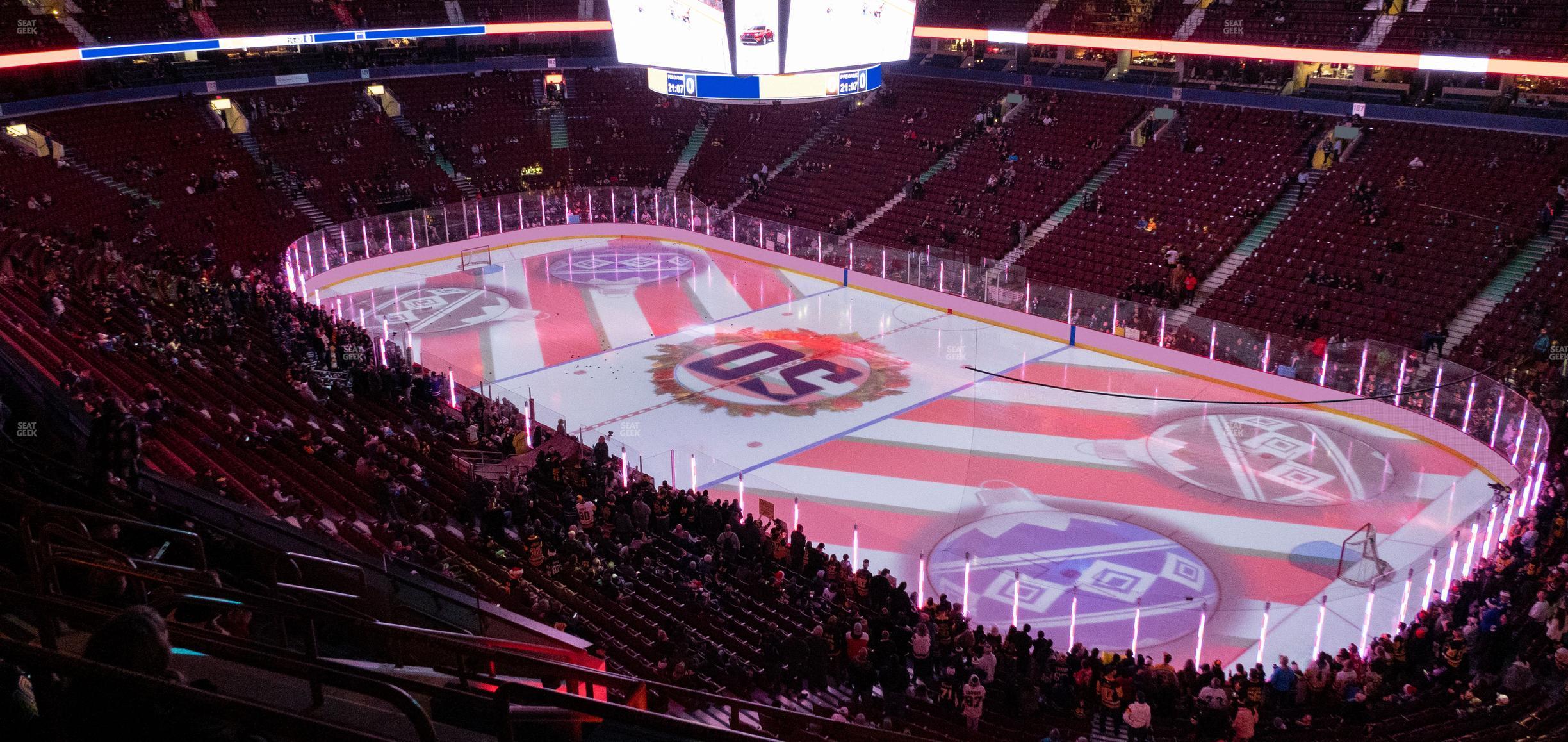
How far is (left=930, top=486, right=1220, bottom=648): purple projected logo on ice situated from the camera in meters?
15.0

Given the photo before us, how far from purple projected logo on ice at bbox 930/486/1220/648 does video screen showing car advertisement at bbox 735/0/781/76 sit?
8.48 metres

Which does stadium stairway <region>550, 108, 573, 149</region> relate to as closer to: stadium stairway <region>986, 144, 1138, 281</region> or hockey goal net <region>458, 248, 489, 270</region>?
hockey goal net <region>458, 248, 489, 270</region>

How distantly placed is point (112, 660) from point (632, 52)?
19347mm

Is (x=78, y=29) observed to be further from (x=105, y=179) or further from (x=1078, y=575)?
(x=1078, y=575)

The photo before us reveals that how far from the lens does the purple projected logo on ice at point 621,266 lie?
1345 inches

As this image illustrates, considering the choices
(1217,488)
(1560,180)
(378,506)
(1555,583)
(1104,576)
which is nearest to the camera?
(1555,583)

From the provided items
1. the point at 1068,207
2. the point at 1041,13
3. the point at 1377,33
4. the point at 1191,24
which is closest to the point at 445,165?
the point at 1041,13


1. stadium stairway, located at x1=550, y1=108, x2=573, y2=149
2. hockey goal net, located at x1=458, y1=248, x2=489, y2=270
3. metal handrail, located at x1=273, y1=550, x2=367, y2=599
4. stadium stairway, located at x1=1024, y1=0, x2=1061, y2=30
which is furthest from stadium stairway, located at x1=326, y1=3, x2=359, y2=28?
metal handrail, located at x1=273, y1=550, x2=367, y2=599

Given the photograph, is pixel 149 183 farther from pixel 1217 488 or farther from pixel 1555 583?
pixel 1555 583

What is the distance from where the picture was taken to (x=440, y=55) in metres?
44.1

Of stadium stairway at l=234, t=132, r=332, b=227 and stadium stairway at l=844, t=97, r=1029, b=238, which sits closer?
stadium stairway at l=844, t=97, r=1029, b=238

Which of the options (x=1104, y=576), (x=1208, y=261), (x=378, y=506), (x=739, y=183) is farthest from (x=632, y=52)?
(x=739, y=183)

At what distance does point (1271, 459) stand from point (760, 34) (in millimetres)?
12100

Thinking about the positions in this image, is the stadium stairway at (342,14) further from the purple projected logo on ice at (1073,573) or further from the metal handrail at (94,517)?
the metal handrail at (94,517)
